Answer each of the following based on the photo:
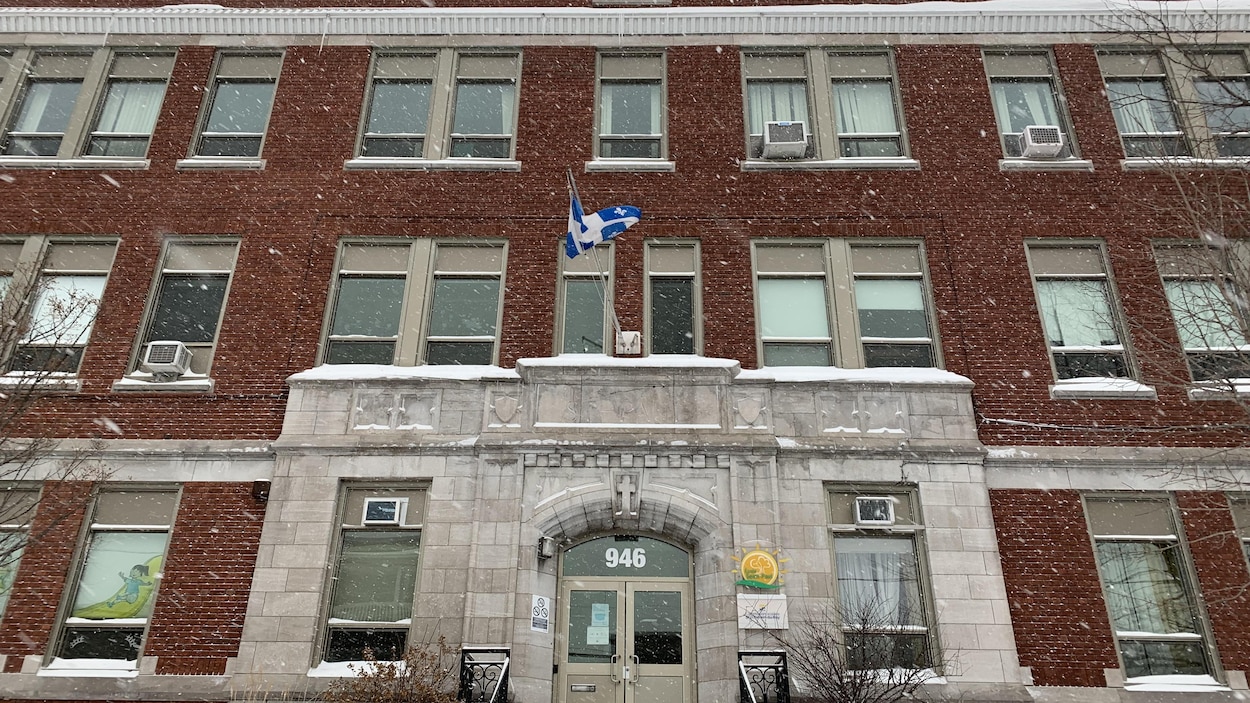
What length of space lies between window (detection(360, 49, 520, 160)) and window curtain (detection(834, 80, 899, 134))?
17.6ft

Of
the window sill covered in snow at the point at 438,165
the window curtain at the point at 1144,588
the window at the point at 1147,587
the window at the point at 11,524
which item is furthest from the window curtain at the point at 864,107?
the window at the point at 11,524

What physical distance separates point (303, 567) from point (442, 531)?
1753 millimetres

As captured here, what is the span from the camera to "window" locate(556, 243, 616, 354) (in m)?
12.2

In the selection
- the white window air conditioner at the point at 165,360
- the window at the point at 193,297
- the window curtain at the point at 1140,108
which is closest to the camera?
the white window air conditioner at the point at 165,360

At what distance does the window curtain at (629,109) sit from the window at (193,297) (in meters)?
6.16

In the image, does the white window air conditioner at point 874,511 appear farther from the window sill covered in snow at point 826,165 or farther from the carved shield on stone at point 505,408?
the window sill covered in snow at point 826,165

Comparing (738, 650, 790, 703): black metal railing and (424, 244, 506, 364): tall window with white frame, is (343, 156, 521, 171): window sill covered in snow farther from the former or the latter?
(738, 650, 790, 703): black metal railing

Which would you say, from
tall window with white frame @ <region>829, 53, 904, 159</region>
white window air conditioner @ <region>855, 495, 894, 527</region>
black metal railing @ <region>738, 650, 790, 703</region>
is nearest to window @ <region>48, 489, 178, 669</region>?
black metal railing @ <region>738, 650, 790, 703</region>

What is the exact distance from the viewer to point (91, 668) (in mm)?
10297

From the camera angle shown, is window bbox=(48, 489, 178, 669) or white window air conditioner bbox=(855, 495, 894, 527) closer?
window bbox=(48, 489, 178, 669)

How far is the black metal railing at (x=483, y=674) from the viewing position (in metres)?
9.38

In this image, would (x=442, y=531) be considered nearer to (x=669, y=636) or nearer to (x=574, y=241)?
(x=669, y=636)

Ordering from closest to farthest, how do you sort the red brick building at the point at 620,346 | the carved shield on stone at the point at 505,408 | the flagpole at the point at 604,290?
the red brick building at the point at 620,346, the carved shield on stone at the point at 505,408, the flagpole at the point at 604,290

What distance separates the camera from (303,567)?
10.5 metres
